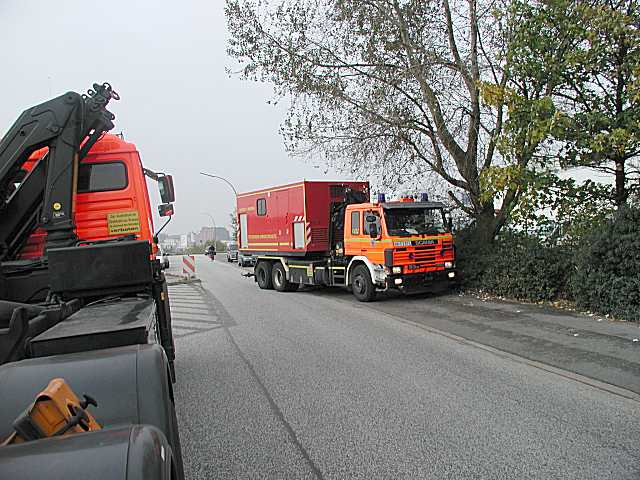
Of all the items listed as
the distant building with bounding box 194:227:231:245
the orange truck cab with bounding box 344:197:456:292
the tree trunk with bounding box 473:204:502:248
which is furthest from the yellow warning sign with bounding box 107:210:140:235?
the distant building with bounding box 194:227:231:245

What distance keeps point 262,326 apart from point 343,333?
1.95 meters

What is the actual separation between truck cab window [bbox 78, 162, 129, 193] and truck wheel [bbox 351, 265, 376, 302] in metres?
8.27

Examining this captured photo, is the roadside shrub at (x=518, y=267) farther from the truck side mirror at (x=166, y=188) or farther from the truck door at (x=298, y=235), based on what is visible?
the truck side mirror at (x=166, y=188)

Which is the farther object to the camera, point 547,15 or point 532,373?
point 547,15

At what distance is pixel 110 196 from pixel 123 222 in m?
0.37

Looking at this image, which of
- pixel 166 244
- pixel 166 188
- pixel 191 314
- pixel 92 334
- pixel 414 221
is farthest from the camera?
pixel 166 244

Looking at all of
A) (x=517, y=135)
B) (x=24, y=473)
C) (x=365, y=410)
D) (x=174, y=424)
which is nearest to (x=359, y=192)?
(x=517, y=135)

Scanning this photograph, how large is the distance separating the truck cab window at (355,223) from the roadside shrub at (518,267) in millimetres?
3044

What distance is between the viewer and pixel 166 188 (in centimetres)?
793

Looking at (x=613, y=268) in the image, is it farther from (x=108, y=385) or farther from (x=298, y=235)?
(x=108, y=385)

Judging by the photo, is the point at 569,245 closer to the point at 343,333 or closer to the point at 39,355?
the point at 343,333

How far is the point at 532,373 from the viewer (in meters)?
6.74

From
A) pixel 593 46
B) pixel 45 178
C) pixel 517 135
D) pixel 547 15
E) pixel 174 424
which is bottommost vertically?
pixel 174 424

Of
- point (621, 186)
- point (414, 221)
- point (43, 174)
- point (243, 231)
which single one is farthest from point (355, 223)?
point (43, 174)
